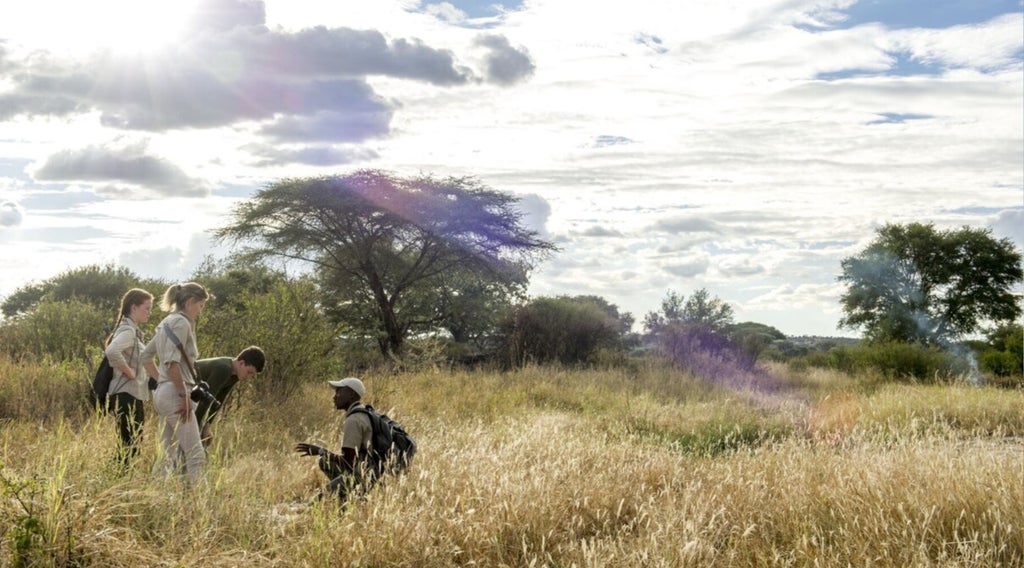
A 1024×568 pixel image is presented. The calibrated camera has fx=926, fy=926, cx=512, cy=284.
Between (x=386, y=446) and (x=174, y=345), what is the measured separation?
1.67 meters

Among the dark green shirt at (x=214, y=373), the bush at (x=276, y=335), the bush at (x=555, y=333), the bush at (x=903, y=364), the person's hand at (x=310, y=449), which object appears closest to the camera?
the person's hand at (x=310, y=449)

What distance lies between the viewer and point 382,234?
965 inches

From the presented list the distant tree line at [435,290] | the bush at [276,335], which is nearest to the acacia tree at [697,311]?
the distant tree line at [435,290]

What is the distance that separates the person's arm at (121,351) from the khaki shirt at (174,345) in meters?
0.30

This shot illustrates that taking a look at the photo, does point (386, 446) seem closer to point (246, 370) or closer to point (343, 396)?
point (343, 396)

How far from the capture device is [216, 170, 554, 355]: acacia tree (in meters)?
24.0

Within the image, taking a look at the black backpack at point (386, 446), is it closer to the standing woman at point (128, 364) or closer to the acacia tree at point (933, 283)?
the standing woman at point (128, 364)

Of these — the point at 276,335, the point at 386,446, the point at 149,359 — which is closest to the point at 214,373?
the point at 149,359

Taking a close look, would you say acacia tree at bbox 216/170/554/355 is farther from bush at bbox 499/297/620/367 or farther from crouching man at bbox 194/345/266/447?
crouching man at bbox 194/345/266/447

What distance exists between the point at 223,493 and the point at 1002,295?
3402cm

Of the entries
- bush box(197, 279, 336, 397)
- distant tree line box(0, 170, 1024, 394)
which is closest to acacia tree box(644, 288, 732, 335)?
distant tree line box(0, 170, 1024, 394)

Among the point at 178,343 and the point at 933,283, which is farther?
the point at 933,283

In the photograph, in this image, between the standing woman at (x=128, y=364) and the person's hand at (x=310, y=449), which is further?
the standing woman at (x=128, y=364)

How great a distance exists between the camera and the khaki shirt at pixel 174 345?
647 centimetres
